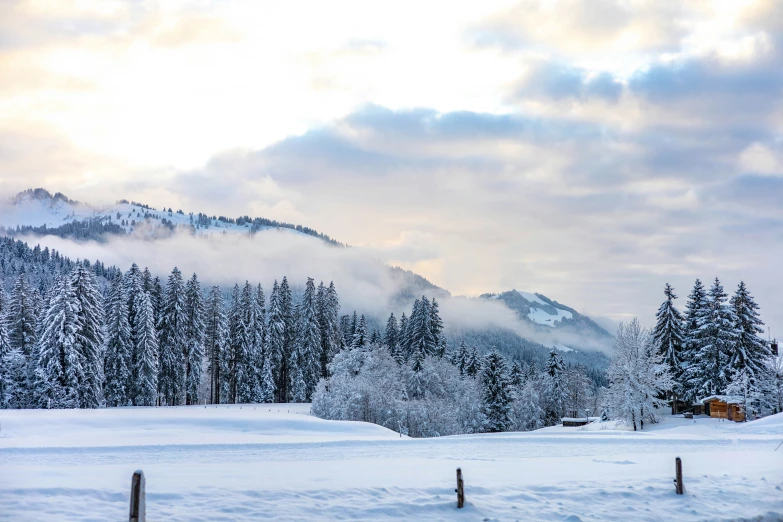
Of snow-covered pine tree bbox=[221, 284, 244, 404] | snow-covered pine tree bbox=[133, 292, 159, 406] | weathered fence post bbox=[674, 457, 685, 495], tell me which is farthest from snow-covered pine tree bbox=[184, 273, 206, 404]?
weathered fence post bbox=[674, 457, 685, 495]

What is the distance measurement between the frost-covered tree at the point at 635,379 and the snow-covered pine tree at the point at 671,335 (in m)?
6.91

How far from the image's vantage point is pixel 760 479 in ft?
72.2

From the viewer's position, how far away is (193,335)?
7531cm

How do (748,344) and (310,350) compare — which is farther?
(310,350)

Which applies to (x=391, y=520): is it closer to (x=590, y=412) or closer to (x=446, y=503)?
(x=446, y=503)

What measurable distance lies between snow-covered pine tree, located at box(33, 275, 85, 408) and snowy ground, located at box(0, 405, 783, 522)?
59.5 feet

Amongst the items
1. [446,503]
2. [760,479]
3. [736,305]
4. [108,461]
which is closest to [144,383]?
[108,461]

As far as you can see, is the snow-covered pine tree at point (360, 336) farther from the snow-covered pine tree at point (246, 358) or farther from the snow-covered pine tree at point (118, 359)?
the snow-covered pine tree at point (118, 359)

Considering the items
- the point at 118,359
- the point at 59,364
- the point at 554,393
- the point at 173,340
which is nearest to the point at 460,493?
the point at 59,364

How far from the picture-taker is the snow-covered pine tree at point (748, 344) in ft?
202

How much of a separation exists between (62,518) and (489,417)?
58.1m

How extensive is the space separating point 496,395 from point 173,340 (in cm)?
3933

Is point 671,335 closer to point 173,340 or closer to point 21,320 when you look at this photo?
point 173,340

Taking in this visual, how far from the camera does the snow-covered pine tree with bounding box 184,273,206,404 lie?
2948 inches
